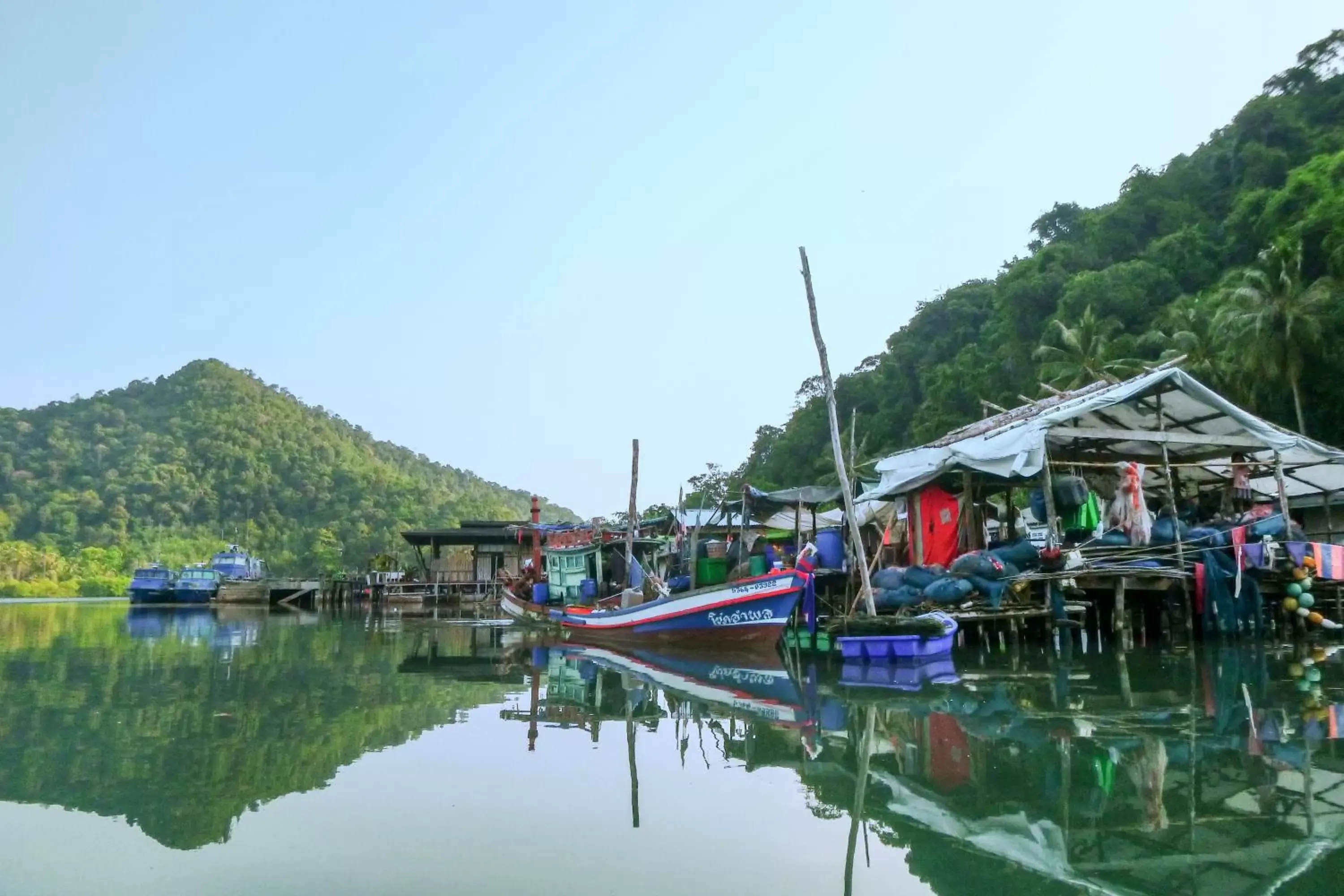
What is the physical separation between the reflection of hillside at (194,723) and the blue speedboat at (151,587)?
30808 mm

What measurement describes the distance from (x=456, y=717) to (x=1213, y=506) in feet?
50.1

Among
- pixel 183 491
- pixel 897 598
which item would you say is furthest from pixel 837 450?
pixel 183 491

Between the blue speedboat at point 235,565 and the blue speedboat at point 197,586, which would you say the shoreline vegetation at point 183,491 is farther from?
the blue speedboat at point 197,586

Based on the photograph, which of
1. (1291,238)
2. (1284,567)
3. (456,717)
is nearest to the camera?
(456,717)

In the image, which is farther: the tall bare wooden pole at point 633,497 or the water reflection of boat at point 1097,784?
the tall bare wooden pole at point 633,497

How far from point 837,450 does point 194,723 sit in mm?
8725

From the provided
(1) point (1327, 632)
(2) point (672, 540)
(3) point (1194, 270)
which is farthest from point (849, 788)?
(3) point (1194, 270)

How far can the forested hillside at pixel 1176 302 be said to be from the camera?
25.8 m

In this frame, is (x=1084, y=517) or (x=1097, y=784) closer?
(x=1097, y=784)

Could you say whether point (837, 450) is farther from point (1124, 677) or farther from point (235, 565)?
point (235, 565)

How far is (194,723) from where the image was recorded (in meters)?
9.30

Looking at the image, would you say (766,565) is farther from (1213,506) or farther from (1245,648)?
(1213,506)

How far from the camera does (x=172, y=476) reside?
7019 centimetres

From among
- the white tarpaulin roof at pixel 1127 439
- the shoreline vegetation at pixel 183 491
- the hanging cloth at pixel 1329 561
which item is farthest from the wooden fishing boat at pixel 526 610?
the shoreline vegetation at pixel 183 491
